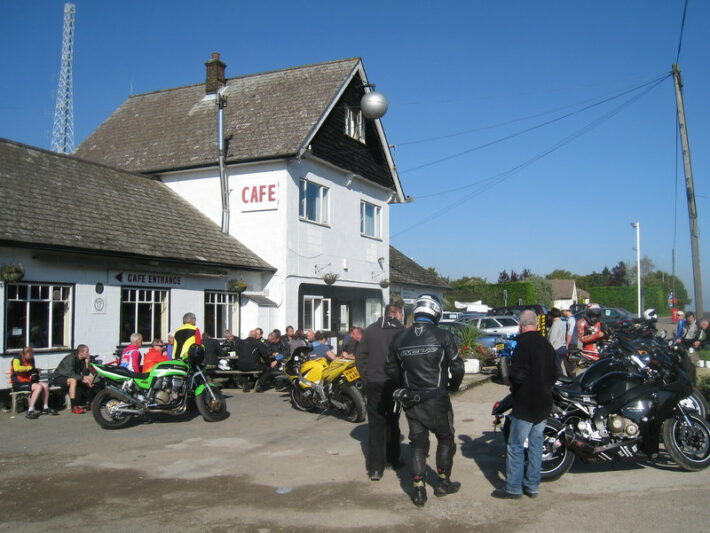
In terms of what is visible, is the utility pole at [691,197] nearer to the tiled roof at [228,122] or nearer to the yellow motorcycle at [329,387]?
the tiled roof at [228,122]

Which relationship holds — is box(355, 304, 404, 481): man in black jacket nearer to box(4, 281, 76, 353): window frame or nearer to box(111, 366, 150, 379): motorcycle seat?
box(111, 366, 150, 379): motorcycle seat

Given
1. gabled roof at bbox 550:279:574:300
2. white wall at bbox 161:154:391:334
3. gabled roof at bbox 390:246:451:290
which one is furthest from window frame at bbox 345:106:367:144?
gabled roof at bbox 550:279:574:300

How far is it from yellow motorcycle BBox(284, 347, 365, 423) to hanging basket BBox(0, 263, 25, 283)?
17.5ft

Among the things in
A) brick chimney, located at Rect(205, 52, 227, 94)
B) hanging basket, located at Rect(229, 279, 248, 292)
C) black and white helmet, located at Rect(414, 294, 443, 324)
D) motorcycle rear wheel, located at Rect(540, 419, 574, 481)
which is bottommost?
motorcycle rear wheel, located at Rect(540, 419, 574, 481)

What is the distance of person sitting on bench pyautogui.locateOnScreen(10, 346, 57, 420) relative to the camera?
11.6 metres

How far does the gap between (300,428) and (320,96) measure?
41.7 ft

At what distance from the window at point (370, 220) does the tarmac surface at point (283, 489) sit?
13.4 meters

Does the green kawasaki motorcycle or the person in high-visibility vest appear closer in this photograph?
the green kawasaki motorcycle

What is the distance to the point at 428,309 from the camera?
21.4 feet

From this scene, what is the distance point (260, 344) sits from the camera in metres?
14.7

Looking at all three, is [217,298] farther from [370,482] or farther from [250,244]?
[370,482]

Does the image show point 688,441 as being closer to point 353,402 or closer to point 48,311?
point 353,402

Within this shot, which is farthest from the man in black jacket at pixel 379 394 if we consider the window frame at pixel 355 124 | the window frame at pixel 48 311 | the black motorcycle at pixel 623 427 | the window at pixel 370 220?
the window at pixel 370 220

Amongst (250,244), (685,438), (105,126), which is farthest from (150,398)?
(105,126)
